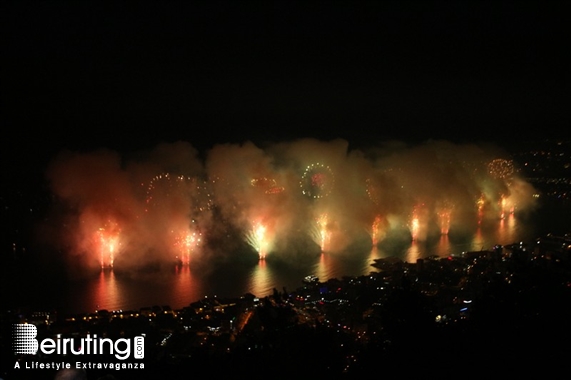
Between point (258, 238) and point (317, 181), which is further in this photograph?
point (317, 181)

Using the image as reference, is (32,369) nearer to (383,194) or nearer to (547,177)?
(383,194)

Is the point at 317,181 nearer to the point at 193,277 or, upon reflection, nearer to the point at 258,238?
the point at 258,238

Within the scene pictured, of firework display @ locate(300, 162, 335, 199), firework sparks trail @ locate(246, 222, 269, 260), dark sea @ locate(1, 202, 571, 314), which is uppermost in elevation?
firework display @ locate(300, 162, 335, 199)

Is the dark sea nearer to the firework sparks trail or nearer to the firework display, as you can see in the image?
the firework sparks trail

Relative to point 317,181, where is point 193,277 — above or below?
below

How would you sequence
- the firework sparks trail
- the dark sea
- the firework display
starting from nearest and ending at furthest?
the dark sea → the firework sparks trail → the firework display

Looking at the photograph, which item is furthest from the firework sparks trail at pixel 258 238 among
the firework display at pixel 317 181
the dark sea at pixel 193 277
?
the firework display at pixel 317 181

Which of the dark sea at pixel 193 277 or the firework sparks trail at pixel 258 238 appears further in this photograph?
the firework sparks trail at pixel 258 238

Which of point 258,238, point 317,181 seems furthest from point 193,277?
point 317,181

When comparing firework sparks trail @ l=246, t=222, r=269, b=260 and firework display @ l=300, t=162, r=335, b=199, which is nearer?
firework sparks trail @ l=246, t=222, r=269, b=260

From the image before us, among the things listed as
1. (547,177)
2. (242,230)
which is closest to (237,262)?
(242,230)

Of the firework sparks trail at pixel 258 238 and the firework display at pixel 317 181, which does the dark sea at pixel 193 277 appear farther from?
the firework display at pixel 317 181

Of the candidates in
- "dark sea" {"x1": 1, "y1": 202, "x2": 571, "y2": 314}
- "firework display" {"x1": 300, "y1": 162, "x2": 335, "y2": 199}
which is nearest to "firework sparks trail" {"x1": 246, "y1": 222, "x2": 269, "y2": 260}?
"dark sea" {"x1": 1, "y1": 202, "x2": 571, "y2": 314}
